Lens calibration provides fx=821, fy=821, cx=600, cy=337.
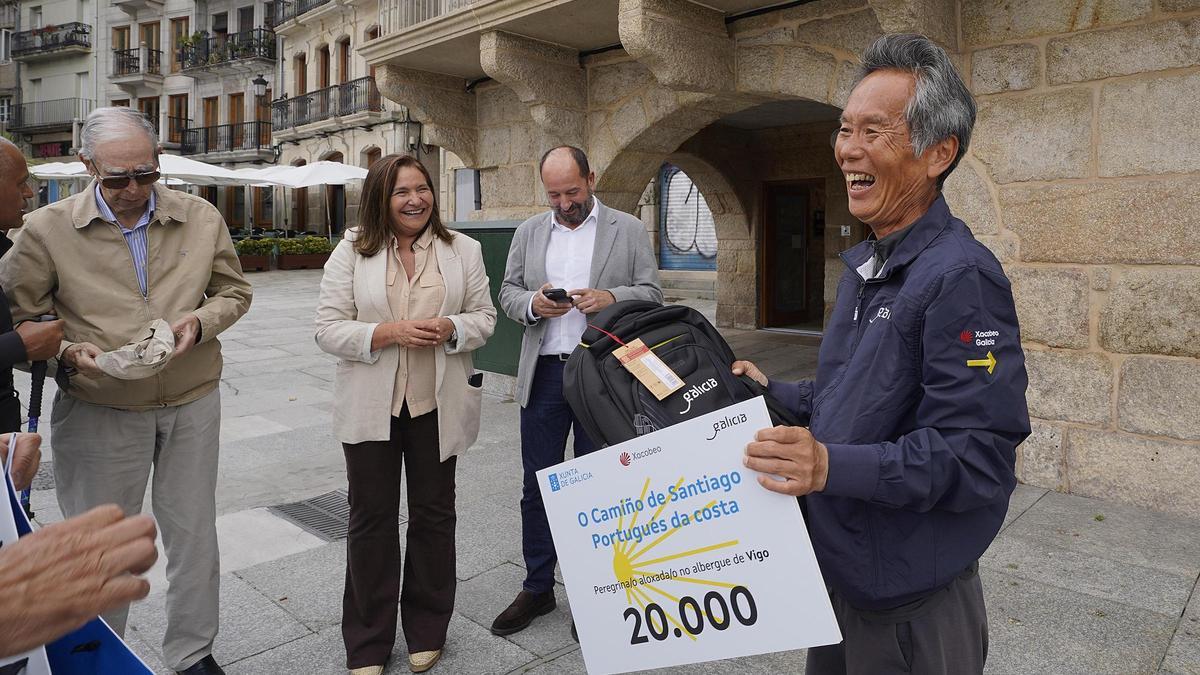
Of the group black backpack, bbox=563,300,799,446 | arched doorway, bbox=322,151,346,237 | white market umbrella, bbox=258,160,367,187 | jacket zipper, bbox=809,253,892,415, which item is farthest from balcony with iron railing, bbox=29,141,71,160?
jacket zipper, bbox=809,253,892,415

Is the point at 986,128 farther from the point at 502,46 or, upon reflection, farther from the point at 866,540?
the point at 866,540

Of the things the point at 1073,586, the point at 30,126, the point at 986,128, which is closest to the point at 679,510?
the point at 1073,586

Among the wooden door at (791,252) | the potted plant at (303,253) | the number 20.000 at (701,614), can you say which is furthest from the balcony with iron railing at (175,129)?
the number 20.000 at (701,614)

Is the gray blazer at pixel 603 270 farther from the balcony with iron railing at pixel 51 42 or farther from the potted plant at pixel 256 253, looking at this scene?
the balcony with iron railing at pixel 51 42

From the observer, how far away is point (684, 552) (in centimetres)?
163

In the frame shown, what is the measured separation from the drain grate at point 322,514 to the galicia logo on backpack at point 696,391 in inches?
119

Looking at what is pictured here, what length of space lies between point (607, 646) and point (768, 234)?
10.8 m

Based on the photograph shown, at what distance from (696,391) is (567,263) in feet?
5.95

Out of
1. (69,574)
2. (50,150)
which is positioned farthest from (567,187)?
(50,150)

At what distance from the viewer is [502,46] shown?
21.4 feet

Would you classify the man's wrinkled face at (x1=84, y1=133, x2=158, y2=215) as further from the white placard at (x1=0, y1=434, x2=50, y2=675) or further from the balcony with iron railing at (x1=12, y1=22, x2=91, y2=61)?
the balcony with iron railing at (x1=12, y1=22, x2=91, y2=61)

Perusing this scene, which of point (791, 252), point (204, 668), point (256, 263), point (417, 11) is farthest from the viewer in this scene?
point (256, 263)

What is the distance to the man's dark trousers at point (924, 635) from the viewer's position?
5.17 ft

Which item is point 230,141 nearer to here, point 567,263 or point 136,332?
point 567,263
